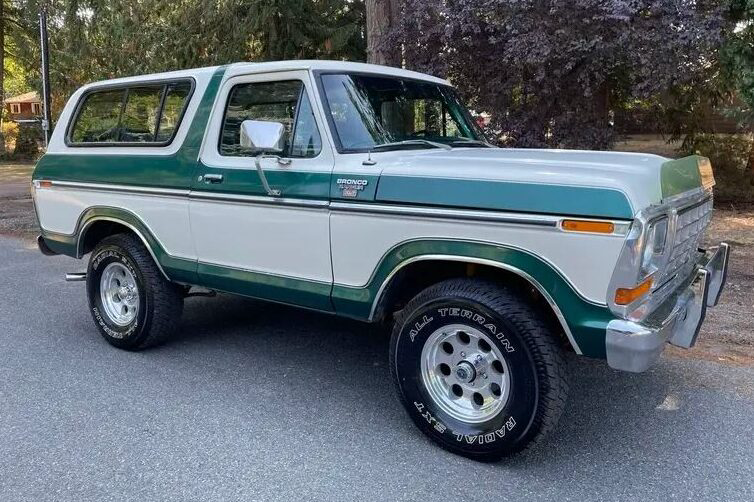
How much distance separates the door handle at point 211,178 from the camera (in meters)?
4.37

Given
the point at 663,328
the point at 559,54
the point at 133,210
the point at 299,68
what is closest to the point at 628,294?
the point at 663,328

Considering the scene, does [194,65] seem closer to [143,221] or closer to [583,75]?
[583,75]

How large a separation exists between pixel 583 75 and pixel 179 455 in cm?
659

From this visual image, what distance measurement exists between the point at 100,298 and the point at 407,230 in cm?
307

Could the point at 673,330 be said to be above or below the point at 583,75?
below

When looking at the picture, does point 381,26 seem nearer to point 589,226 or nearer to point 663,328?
point 589,226

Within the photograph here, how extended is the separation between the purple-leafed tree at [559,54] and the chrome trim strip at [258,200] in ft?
15.2

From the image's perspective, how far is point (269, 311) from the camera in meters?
6.25

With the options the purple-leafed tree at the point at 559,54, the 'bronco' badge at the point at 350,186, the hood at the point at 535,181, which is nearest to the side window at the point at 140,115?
the 'bronco' badge at the point at 350,186

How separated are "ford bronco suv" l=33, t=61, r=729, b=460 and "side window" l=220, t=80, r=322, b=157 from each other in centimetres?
1

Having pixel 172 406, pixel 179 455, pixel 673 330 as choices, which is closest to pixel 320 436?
pixel 179 455

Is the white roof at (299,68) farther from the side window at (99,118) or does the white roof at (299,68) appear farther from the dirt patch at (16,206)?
the dirt patch at (16,206)

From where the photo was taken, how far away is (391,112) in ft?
14.3

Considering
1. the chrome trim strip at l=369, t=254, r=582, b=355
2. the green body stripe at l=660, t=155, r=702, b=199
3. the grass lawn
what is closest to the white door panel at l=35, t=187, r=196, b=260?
the chrome trim strip at l=369, t=254, r=582, b=355
